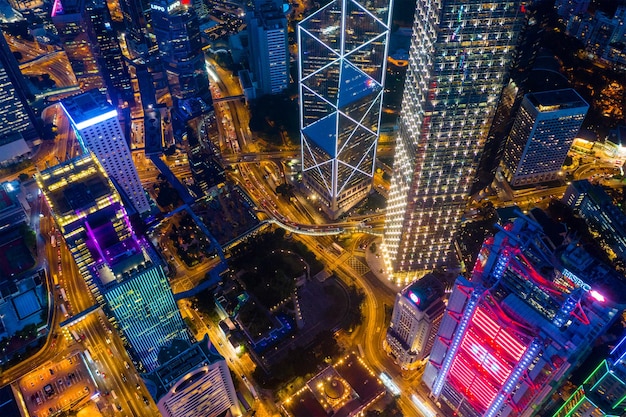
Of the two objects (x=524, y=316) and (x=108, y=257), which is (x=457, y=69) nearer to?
(x=524, y=316)

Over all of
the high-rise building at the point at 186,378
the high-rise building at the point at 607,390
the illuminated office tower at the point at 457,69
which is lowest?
the high-rise building at the point at 186,378

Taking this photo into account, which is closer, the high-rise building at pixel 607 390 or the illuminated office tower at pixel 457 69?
the high-rise building at pixel 607 390

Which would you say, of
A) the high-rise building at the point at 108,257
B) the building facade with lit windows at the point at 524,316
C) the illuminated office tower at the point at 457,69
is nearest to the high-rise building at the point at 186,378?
the high-rise building at the point at 108,257

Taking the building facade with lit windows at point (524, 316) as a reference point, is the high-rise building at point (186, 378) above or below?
below

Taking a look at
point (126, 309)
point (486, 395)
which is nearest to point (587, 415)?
point (486, 395)

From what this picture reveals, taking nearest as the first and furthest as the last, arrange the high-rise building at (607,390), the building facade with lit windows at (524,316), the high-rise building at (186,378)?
the building facade with lit windows at (524,316) → the high-rise building at (607,390) → the high-rise building at (186,378)

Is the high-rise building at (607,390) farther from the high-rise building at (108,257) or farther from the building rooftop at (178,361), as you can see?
the high-rise building at (108,257)

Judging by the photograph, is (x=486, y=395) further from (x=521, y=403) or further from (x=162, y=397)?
(x=162, y=397)

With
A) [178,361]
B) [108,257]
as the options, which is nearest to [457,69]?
[178,361]
